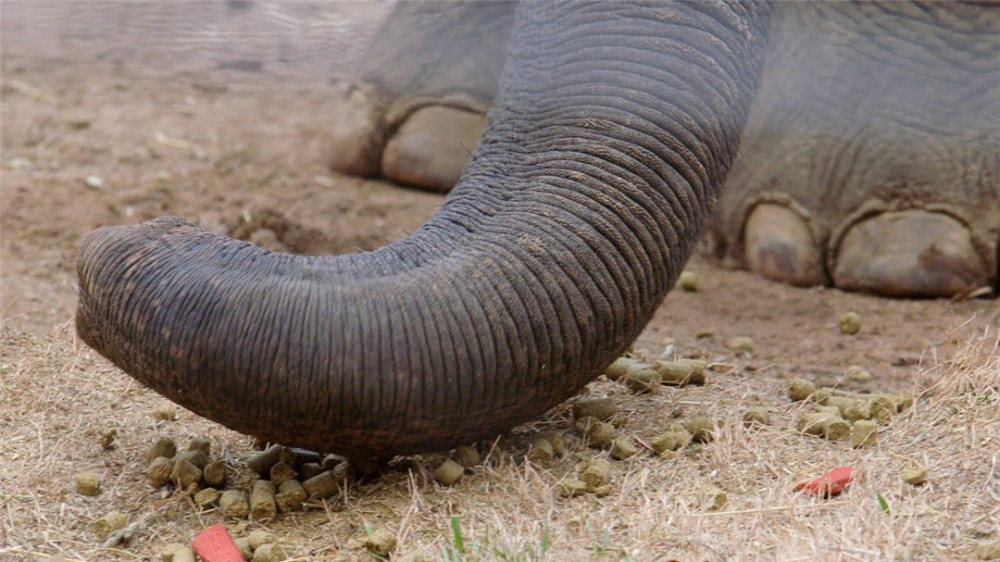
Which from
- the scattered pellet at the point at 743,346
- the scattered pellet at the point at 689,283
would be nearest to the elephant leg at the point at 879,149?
the scattered pellet at the point at 689,283

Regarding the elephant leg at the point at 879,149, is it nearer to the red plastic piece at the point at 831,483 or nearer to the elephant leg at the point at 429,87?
the elephant leg at the point at 429,87

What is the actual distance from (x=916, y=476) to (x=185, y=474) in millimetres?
1499

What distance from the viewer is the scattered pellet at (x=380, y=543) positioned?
237cm

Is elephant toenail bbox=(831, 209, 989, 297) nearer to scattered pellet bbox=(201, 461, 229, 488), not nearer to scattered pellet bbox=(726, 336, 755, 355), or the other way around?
scattered pellet bbox=(726, 336, 755, 355)

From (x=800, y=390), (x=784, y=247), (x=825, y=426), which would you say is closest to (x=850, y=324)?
(x=784, y=247)

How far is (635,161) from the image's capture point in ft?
8.45

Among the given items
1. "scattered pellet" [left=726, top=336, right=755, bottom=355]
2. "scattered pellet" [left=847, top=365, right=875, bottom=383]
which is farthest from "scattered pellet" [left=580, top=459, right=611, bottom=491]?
"scattered pellet" [left=726, top=336, right=755, bottom=355]

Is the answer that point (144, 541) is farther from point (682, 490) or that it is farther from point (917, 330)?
point (917, 330)

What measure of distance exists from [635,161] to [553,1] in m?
0.51

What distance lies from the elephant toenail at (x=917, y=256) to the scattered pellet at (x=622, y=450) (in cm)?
178

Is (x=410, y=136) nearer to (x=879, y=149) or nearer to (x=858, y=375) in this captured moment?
(x=879, y=149)

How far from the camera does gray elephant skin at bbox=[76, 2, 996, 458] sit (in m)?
2.32

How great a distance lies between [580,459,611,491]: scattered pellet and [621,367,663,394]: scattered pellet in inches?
21.2

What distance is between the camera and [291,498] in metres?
2.59
